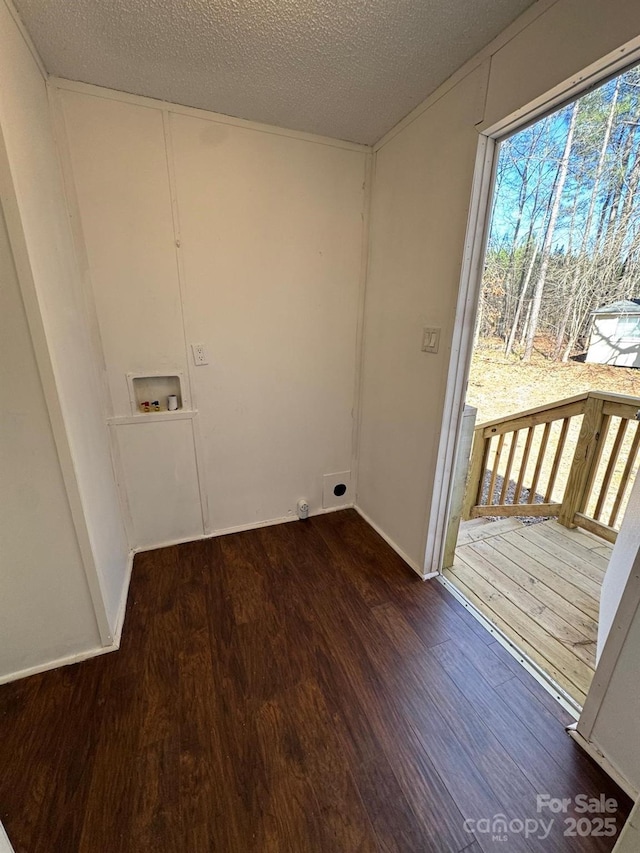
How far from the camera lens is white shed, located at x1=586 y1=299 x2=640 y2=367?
1.68 metres

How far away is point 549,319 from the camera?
2287 millimetres

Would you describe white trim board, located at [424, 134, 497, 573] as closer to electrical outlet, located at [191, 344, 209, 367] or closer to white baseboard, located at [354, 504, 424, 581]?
white baseboard, located at [354, 504, 424, 581]

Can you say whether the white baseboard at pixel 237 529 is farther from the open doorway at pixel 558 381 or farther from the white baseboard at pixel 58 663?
the open doorway at pixel 558 381

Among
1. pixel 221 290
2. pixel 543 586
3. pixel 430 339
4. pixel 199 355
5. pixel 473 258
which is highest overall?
pixel 473 258

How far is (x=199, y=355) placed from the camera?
187cm

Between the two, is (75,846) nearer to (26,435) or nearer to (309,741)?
(309,741)

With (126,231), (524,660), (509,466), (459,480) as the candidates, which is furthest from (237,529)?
(509,466)

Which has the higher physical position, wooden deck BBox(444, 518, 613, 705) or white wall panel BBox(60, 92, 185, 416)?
white wall panel BBox(60, 92, 185, 416)

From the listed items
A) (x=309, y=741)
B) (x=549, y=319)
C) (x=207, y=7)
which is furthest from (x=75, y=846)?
(x=549, y=319)

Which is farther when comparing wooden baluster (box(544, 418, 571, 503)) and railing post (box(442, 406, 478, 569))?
wooden baluster (box(544, 418, 571, 503))

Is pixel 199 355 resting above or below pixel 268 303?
below

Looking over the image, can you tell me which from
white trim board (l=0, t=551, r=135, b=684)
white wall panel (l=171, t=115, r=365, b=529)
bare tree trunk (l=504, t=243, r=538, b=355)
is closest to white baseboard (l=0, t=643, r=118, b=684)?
white trim board (l=0, t=551, r=135, b=684)

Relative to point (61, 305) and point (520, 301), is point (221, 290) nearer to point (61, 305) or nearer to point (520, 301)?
point (61, 305)

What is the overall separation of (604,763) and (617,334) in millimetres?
1830
